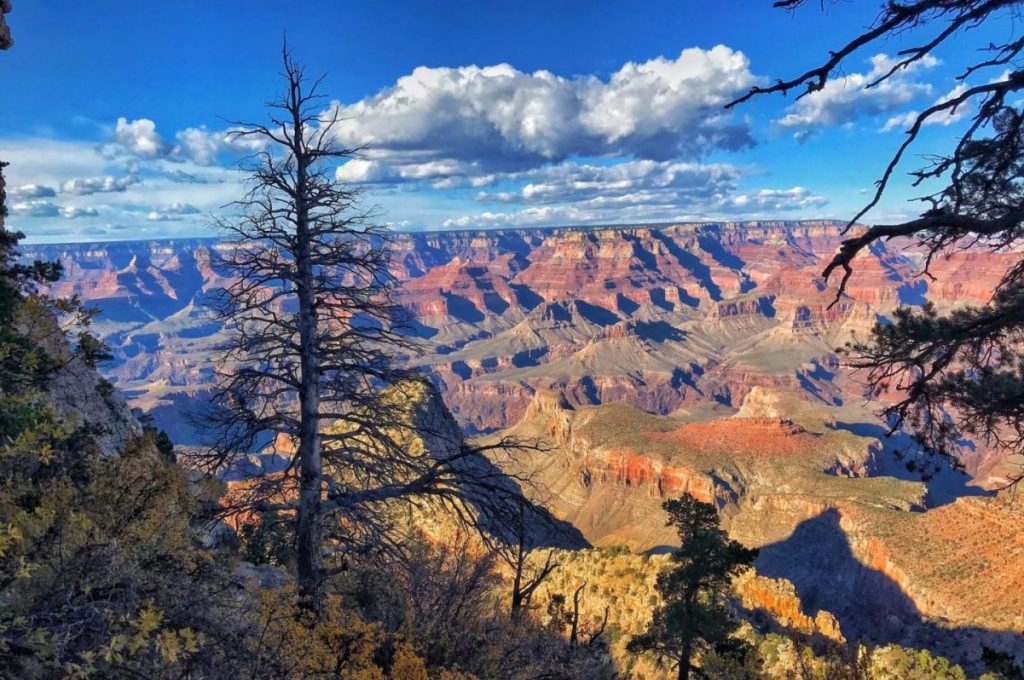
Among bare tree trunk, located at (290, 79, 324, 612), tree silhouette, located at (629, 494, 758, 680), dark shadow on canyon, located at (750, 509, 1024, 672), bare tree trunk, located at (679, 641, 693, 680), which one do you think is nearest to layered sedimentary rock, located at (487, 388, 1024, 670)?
dark shadow on canyon, located at (750, 509, 1024, 672)

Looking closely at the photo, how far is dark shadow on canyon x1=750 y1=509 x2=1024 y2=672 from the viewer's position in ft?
136

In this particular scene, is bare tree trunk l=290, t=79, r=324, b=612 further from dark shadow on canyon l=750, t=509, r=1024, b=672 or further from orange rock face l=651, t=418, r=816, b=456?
orange rock face l=651, t=418, r=816, b=456

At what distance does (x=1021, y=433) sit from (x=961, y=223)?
18.0 feet

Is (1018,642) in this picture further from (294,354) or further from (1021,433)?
(294,354)

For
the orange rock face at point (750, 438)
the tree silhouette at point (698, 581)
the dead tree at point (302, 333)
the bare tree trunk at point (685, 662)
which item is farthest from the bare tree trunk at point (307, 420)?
the orange rock face at point (750, 438)

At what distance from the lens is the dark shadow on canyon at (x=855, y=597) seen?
1631 inches

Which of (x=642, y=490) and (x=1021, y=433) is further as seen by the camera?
(x=642, y=490)

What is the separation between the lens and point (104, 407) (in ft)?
60.8

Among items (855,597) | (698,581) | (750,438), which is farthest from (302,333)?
(750,438)

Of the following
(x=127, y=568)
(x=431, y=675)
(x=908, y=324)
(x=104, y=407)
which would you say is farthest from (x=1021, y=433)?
(x=104, y=407)

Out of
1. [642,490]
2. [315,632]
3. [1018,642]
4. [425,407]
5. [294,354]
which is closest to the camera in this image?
[315,632]

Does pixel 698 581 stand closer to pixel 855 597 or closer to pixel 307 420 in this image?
pixel 307 420

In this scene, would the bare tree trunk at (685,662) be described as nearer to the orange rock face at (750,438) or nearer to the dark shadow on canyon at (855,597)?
the dark shadow on canyon at (855,597)

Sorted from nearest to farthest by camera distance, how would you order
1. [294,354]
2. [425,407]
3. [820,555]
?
[294,354] → [425,407] → [820,555]
